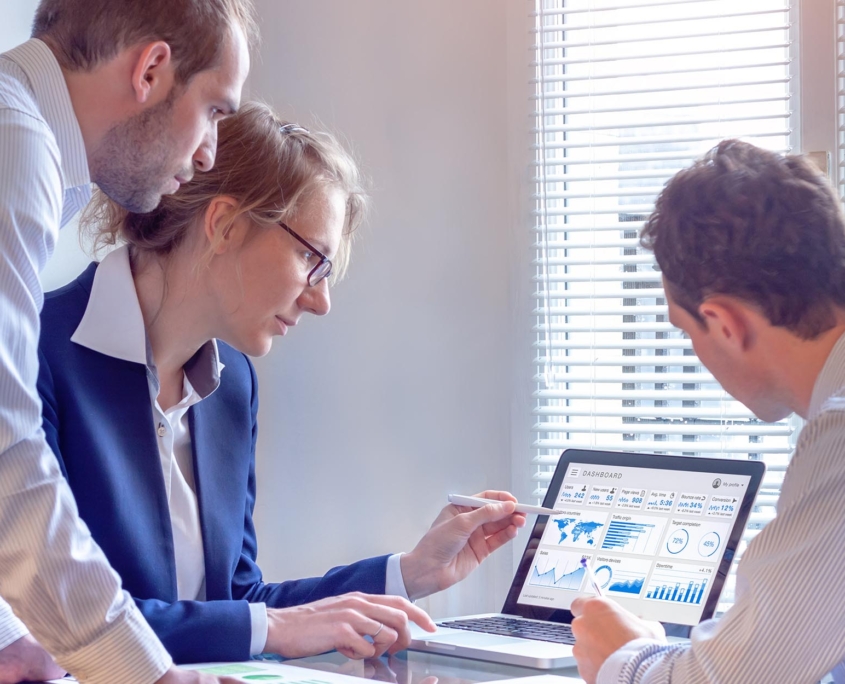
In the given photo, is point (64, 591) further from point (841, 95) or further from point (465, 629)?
point (841, 95)

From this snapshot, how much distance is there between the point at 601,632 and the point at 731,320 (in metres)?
0.36

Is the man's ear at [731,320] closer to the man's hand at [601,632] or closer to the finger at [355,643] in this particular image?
the man's hand at [601,632]

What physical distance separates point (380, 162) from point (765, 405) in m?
1.45

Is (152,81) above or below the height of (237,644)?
above

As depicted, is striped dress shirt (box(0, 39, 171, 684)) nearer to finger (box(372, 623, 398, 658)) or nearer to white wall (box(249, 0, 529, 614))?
finger (box(372, 623, 398, 658))

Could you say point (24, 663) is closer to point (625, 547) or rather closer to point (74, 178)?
point (74, 178)

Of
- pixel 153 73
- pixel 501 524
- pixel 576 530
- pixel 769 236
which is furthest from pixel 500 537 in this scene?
pixel 153 73

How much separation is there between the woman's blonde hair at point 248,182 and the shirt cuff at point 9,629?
26.3 inches

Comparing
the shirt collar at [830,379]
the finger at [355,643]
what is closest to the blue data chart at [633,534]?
the finger at [355,643]

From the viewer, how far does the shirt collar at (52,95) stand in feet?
3.87

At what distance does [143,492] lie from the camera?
1517mm

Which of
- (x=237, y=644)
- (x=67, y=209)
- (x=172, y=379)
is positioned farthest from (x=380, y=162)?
(x=237, y=644)

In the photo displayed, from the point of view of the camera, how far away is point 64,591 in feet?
3.06

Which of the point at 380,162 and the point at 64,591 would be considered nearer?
the point at 64,591
